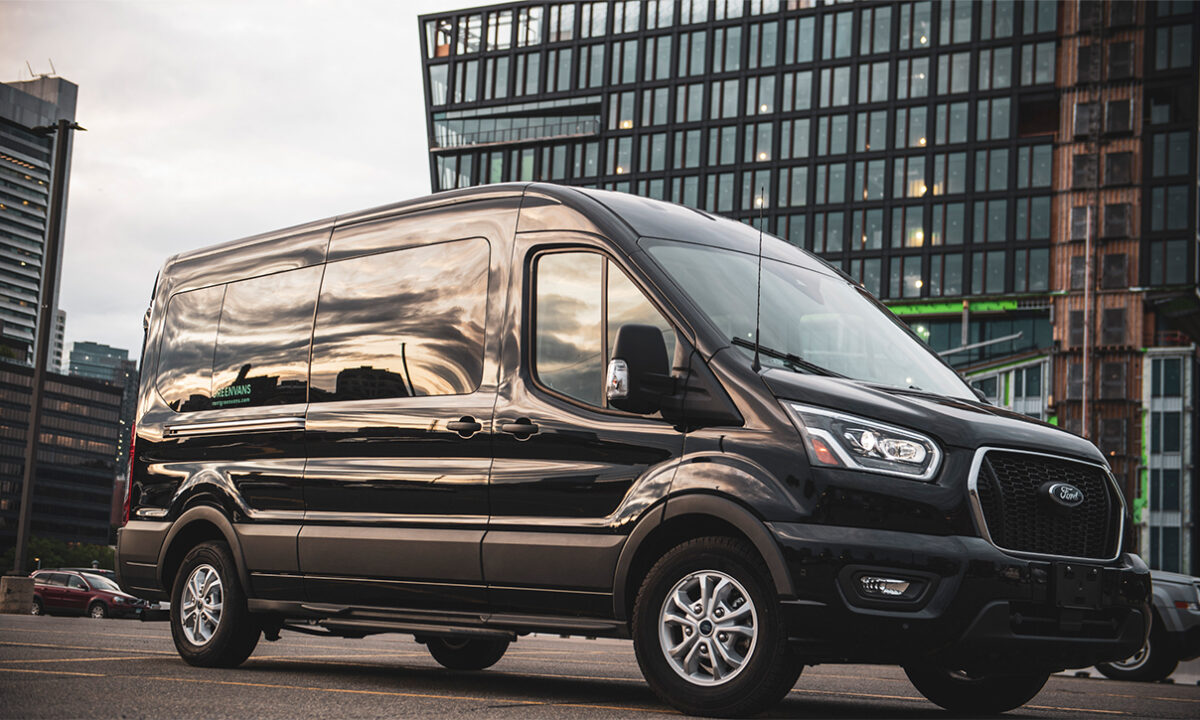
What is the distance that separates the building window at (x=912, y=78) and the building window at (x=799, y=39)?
5.41 m

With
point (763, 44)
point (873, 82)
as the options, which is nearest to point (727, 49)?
point (763, 44)

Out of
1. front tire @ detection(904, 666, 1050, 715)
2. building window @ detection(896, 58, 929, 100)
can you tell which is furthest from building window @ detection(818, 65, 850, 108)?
front tire @ detection(904, 666, 1050, 715)

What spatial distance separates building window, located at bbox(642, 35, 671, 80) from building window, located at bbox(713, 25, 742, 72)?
9.83ft

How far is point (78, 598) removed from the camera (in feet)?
105

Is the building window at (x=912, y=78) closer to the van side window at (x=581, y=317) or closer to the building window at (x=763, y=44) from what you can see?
the building window at (x=763, y=44)

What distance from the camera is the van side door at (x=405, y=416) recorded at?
6.75 metres

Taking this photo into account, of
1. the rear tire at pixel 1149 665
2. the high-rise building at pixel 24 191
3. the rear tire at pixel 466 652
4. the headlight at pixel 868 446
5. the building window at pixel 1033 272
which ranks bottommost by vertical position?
the rear tire at pixel 1149 665

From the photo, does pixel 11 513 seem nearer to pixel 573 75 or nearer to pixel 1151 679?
pixel 573 75

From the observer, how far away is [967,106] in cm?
7331

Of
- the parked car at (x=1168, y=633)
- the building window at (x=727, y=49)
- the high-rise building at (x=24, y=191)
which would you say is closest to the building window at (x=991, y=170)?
the building window at (x=727, y=49)

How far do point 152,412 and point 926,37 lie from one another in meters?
71.2

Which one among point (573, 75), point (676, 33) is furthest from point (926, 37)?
point (573, 75)

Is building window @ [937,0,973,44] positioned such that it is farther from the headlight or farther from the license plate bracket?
the headlight

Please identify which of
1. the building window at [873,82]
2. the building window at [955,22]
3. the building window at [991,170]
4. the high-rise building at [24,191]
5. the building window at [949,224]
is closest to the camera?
the high-rise building at [24,191]
